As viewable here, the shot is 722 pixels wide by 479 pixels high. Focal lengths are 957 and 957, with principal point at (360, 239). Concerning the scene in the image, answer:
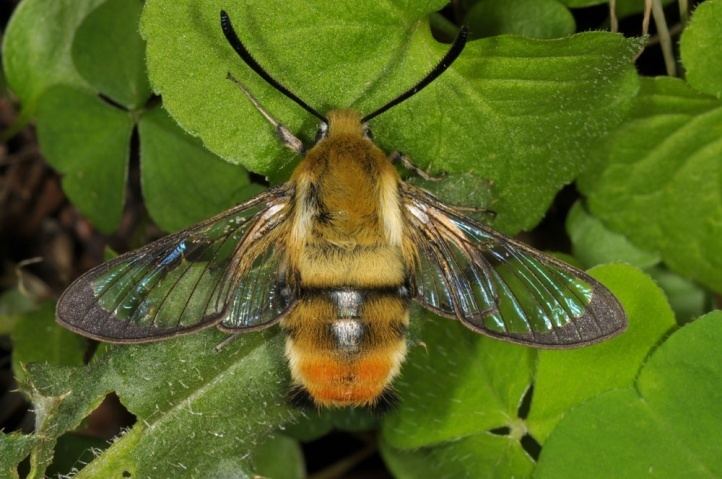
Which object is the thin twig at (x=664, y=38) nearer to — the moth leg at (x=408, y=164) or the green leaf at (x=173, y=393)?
the moth leg at (x=408, y=164)

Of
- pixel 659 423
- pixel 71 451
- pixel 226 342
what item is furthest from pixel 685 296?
pixel 71 451

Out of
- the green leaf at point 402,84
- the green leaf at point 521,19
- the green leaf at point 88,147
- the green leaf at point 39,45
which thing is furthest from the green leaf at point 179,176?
the green leaf at point 521,19

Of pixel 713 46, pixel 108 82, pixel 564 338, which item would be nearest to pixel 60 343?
pixel 108 82

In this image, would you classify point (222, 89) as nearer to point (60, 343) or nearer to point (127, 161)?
point (127, 161)

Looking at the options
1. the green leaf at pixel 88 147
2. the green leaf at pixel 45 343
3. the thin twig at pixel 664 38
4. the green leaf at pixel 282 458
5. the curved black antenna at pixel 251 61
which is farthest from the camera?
the green leaf at pixel 88 147

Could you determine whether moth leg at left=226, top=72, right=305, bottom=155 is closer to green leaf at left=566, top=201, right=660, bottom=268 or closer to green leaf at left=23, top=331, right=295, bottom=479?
green leaf at left=23, top=331, right=295, bottom=479

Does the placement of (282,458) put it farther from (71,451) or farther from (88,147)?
(88,147)
